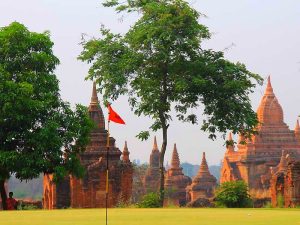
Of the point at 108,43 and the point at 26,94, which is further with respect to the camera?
the point at 108,43

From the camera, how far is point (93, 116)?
3988 centimetres

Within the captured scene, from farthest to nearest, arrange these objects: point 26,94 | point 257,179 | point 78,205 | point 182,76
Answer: point 257,179
point 78,205
point 182,76
point 26,94

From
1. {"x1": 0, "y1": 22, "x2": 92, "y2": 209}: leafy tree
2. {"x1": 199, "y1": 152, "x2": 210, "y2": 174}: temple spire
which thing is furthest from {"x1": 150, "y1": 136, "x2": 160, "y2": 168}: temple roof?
{"x1": 0, "y1": 22, "x2": 92, "y2": 209}: leafy tree

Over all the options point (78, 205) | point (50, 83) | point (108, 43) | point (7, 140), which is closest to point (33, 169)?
point (7, 140)

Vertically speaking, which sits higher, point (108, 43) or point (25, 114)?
point (108, 43)

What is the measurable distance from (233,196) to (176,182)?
119 feet

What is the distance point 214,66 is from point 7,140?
8.61 meters

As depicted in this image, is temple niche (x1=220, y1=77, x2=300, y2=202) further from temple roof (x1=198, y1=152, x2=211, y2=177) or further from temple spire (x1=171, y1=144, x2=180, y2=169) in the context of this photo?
temple spire (x1=171, y1=144, x2=180, y2=169)

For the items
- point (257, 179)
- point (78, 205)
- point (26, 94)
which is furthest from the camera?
point (257, 179)

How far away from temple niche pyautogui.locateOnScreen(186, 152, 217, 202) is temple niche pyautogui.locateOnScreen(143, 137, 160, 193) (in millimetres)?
2975

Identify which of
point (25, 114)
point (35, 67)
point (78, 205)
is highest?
point (35, 67)

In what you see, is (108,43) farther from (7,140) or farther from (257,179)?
(257,179)

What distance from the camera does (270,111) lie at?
6744 cm

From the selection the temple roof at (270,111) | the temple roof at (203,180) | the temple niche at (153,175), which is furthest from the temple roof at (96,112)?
the temple roof at (270,111)
